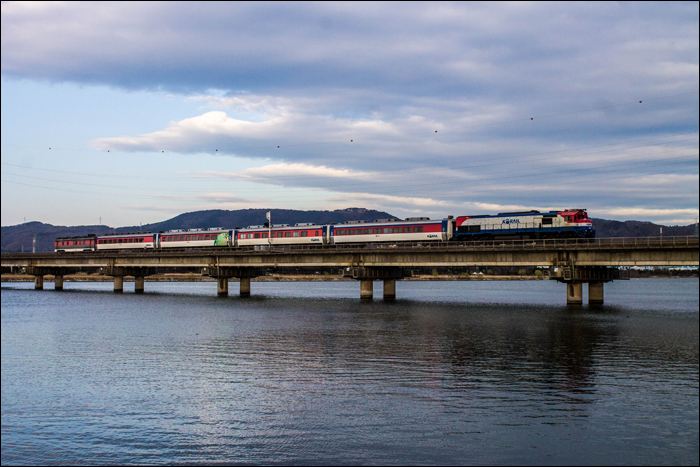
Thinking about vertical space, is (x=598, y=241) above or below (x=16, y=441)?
above

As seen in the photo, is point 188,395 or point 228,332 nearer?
point 188,395

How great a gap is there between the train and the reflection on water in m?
28.1

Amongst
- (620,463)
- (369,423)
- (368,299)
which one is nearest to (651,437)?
(620,463)

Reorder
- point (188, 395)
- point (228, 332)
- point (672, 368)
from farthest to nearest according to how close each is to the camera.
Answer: point (228, 332)
point (672, 368)
point (188, 395)

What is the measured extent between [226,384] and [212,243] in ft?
273

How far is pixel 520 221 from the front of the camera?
82000mm

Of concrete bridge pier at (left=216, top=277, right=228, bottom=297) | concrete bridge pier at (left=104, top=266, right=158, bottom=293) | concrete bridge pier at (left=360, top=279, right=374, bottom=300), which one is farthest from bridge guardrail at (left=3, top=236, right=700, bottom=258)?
concrete bridge pier at (left=104, top=266, right=158, bottom=293)

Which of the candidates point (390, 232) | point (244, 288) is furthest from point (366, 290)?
point (244, 288)

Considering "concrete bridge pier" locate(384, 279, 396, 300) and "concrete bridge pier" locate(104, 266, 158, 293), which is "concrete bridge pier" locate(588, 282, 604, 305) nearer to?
"concrete bridge pier" locate(384, 279, 396, 300)

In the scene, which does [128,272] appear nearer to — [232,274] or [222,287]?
[222,287]

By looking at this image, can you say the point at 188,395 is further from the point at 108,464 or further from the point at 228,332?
the point at 228,332

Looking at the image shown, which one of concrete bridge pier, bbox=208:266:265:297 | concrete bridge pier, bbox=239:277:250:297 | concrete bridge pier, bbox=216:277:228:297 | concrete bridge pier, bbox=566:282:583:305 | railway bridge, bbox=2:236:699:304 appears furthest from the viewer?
concrete bridge pier, bbox=239:277:250:297

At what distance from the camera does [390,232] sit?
9094cm

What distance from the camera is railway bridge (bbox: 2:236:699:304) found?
64.6m
